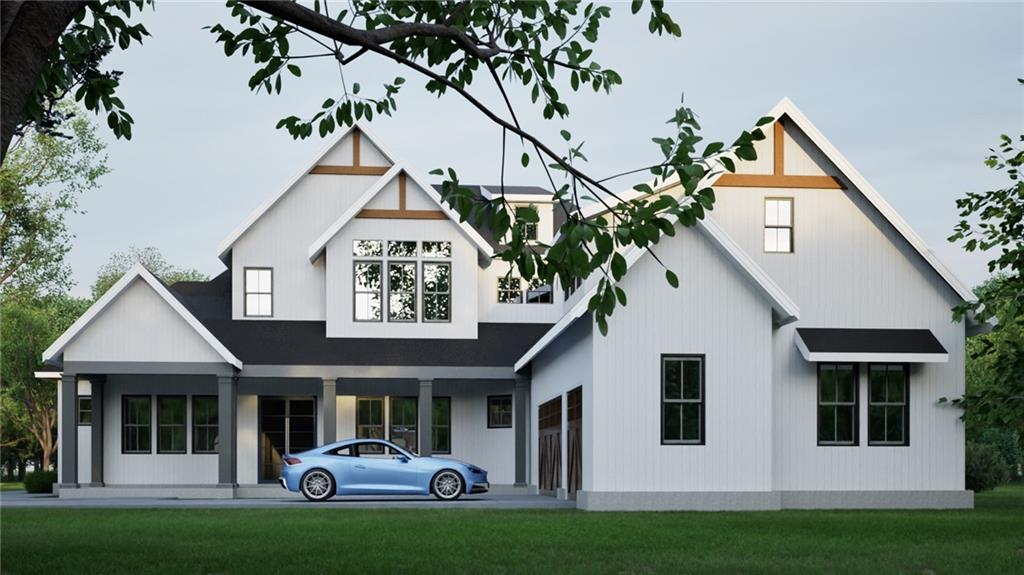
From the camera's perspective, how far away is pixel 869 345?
26891mm

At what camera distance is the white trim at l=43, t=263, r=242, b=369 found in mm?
31953

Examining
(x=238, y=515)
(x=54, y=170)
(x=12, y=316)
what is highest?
(x=54, y=170)

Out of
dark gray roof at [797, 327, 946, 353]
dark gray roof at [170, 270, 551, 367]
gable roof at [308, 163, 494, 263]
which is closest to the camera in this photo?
dark gray roof at [797, 327, 946, 353]

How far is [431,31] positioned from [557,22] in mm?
1373

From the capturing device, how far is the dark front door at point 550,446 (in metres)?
30.5

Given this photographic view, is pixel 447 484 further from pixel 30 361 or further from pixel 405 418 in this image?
pixel 30 361

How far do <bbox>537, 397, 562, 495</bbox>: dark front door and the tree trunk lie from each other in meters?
22.0

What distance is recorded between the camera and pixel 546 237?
129ft

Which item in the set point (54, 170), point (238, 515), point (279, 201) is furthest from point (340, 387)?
point (54, 170)

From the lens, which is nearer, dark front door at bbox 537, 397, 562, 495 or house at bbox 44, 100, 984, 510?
house at bbox 44, 100, 984, 510

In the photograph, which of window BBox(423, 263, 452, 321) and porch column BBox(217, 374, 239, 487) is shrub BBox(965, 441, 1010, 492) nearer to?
window BBox(423, 263, 452, 321)

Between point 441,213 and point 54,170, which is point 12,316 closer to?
point 54,170

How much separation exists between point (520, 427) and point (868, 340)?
Answer: 1053 cm

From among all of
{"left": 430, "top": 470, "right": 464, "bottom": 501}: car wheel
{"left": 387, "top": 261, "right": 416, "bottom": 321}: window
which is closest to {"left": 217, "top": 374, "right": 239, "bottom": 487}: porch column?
{"left": 387, "top": 261, "right": 416, "bottom": 321}: window
